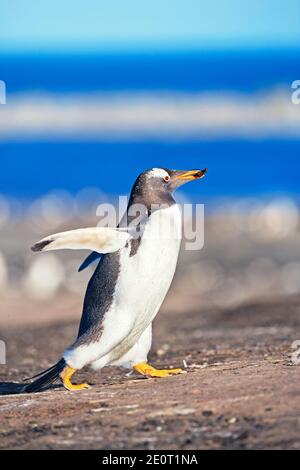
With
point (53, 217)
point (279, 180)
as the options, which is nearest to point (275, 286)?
point (53, 217)

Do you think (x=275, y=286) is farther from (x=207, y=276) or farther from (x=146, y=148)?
(x=146, y=148)

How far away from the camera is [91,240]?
260 inches

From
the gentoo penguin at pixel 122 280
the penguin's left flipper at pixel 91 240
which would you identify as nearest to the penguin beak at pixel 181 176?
the gentoo penguin at pixel 122 280

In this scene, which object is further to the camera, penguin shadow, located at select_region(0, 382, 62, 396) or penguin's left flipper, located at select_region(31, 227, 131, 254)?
penguin shadow, located at select_region(0, 382, 62, 396)

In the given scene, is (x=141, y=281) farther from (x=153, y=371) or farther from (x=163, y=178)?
(x=163, y=178)

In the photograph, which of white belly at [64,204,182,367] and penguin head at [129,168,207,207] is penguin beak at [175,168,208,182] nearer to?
penguin head at [129,168,207,207]

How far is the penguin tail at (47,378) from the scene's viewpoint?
672cm

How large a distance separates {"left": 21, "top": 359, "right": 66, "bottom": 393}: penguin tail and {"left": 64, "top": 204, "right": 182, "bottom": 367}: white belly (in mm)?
230

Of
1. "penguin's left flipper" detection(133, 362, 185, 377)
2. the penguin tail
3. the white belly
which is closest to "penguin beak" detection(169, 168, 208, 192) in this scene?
the white belly

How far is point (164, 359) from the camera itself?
29.4 feet

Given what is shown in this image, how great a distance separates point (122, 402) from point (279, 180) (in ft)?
98.2

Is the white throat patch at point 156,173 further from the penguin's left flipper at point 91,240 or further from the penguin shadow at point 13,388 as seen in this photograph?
the penguin shadow at point 13,388

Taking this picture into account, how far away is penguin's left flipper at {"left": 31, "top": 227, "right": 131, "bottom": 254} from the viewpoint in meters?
6.55

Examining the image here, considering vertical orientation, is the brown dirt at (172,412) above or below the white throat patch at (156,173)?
below
